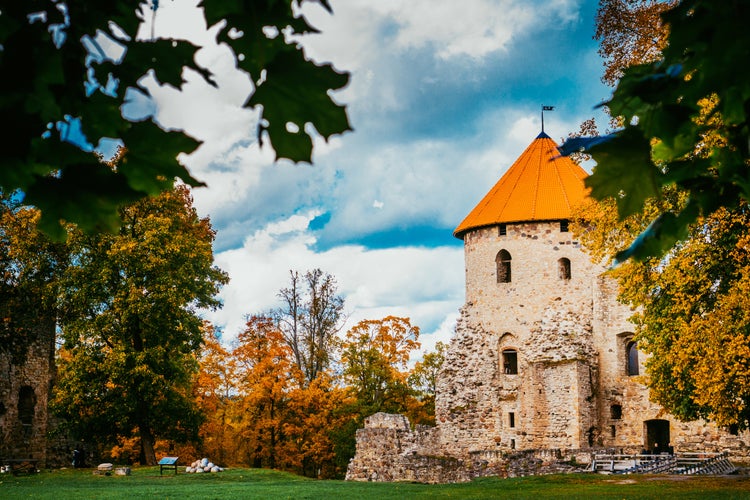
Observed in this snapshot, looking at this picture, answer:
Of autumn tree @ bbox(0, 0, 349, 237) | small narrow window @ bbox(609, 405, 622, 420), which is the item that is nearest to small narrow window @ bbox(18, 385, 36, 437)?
small narrow window @ bbox(609, 405, 622, 420)

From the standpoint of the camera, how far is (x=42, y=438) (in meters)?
31.7

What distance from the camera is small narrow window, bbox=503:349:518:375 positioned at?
32812 mm

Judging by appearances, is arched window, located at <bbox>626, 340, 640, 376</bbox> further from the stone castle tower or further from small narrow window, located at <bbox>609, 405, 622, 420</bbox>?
small narrow window, located at <bbox>609, 405, 622, 420</bbox>

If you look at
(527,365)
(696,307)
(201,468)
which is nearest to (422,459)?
(527,365)

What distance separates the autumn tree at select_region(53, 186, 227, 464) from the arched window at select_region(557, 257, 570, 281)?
13.6 m

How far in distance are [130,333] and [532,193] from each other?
53.8 feet

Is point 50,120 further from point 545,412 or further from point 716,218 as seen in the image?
point 545,412

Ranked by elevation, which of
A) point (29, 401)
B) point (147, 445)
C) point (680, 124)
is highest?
point (680, 124)

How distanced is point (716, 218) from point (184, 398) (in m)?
19.5

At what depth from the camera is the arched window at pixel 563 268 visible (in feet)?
107

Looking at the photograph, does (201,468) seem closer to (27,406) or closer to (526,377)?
(27,406)

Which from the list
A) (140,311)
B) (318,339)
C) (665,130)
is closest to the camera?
(665,130)

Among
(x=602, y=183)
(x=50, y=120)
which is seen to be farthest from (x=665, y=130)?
(x=50, y=120)

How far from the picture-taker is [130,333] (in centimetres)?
2905
